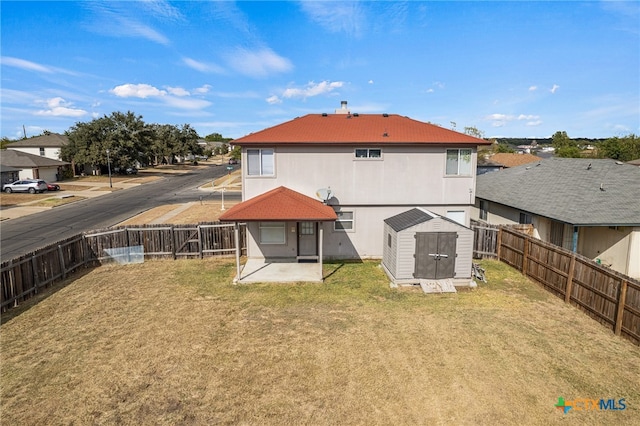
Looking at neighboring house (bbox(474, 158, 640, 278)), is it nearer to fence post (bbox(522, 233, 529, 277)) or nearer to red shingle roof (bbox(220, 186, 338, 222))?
fence post (bbox(522, 233, 529, 277))

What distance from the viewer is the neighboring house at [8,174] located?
41644 mm

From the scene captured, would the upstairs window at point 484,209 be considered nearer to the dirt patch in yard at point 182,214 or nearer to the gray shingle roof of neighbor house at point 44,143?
the dirt patch in yard at point 182,214

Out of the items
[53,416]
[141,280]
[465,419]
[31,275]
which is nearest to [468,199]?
[465,419]

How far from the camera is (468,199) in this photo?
17406 millimetres

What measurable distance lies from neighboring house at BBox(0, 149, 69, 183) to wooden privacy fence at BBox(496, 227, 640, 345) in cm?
5565

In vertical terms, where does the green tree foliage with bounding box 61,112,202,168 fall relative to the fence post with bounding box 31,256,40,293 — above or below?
above

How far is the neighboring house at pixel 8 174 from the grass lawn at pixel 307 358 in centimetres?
3991

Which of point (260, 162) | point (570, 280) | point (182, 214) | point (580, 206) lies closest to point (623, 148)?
point (580, 206)

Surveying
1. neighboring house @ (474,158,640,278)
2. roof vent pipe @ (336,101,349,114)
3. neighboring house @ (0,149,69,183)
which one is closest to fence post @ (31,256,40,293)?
roof vent pipe @ (336,101,349,114)

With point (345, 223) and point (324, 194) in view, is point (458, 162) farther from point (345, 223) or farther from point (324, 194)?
point (324, 194)

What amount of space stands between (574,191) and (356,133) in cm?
1212

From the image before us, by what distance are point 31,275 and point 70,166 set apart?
2168 inches

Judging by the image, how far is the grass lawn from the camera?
7.15 metres

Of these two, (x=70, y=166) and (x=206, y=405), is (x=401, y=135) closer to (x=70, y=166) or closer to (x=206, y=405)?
(x=206, y=405)
